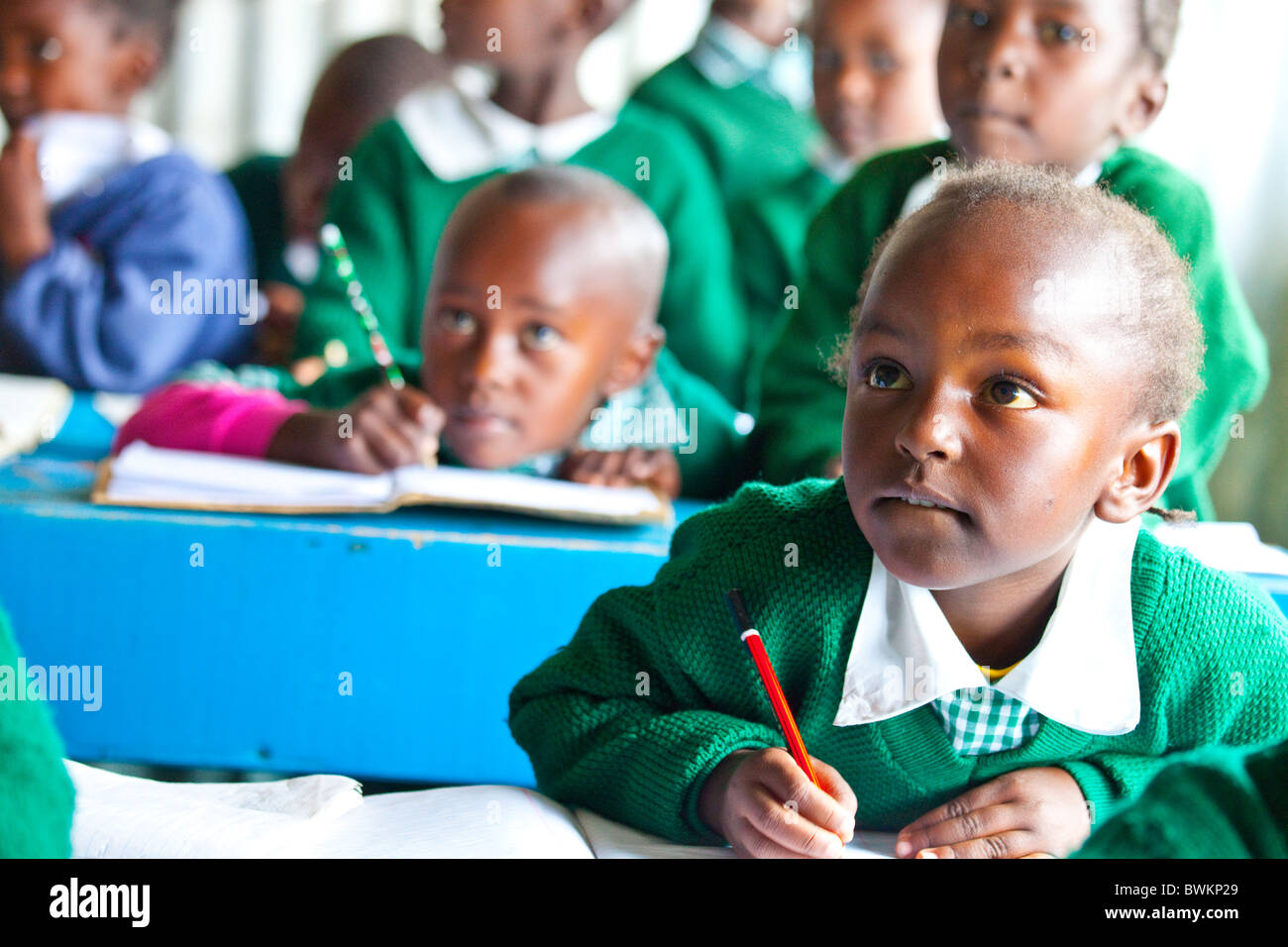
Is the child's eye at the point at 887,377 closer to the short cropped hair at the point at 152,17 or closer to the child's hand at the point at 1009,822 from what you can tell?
the child's hand at the point at 1009,822

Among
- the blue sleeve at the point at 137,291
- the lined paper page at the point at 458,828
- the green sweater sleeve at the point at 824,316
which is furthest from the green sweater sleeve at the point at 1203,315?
the blue sleeve at the point at 137,291

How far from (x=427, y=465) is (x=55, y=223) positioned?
668 mm

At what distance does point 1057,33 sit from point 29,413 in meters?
0.84

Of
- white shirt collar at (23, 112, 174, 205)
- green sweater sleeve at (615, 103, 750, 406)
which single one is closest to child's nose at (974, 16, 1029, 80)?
green sweater sleeve at (615, 103, 750, 406)

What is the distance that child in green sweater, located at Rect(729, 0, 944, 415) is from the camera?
1.21 m

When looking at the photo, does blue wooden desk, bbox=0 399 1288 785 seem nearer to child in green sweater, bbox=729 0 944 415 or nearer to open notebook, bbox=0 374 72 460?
open notebook, bbox=0 374 72 460

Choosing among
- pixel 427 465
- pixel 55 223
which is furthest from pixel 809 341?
pixel 55 223

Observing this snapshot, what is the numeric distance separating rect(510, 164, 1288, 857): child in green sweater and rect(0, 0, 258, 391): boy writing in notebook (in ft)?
3.06

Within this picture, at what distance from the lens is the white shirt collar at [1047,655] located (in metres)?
0.53

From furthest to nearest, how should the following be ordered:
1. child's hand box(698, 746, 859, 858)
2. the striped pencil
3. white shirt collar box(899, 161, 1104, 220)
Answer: the striped pencil
white shirt collar box(899, 161, 1104, 220)
child's hand box(698, 746, 859, 858)

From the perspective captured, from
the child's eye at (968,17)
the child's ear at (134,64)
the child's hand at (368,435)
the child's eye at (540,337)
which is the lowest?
the child's hand at (368,435)

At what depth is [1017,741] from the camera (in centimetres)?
55

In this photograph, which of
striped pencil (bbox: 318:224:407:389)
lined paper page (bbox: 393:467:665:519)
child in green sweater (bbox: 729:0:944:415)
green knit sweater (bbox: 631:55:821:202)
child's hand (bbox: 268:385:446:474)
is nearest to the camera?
lined paper page (bbox: 393:467:665:519)

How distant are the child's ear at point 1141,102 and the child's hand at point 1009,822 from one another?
566 mm
